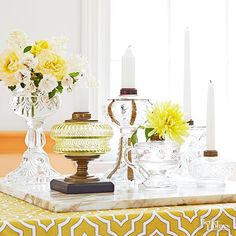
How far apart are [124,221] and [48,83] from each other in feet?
1.59

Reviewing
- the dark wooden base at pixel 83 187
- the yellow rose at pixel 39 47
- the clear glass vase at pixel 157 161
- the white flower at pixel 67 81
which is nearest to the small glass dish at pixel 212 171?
the clear glass vase at pixel 157 161

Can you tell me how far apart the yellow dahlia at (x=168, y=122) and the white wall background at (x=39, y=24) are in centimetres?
→ 159

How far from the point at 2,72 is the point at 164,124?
43 centimetres

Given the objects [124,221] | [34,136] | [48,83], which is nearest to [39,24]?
[34,136]

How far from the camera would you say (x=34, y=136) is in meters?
1.79

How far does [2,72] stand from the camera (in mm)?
1648

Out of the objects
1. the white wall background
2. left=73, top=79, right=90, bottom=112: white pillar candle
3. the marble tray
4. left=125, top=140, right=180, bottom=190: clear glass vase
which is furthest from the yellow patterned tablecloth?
the white wall background

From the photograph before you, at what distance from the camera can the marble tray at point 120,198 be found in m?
1.35

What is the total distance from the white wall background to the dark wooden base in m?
1.57

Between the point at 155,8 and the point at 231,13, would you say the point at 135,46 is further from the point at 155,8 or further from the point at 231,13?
the point at 231,13

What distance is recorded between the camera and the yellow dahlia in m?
1.54

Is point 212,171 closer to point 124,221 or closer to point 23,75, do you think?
point 124,221

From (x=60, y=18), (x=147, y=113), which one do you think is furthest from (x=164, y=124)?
(x=60, y=18)

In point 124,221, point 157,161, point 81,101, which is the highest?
point 81,101
